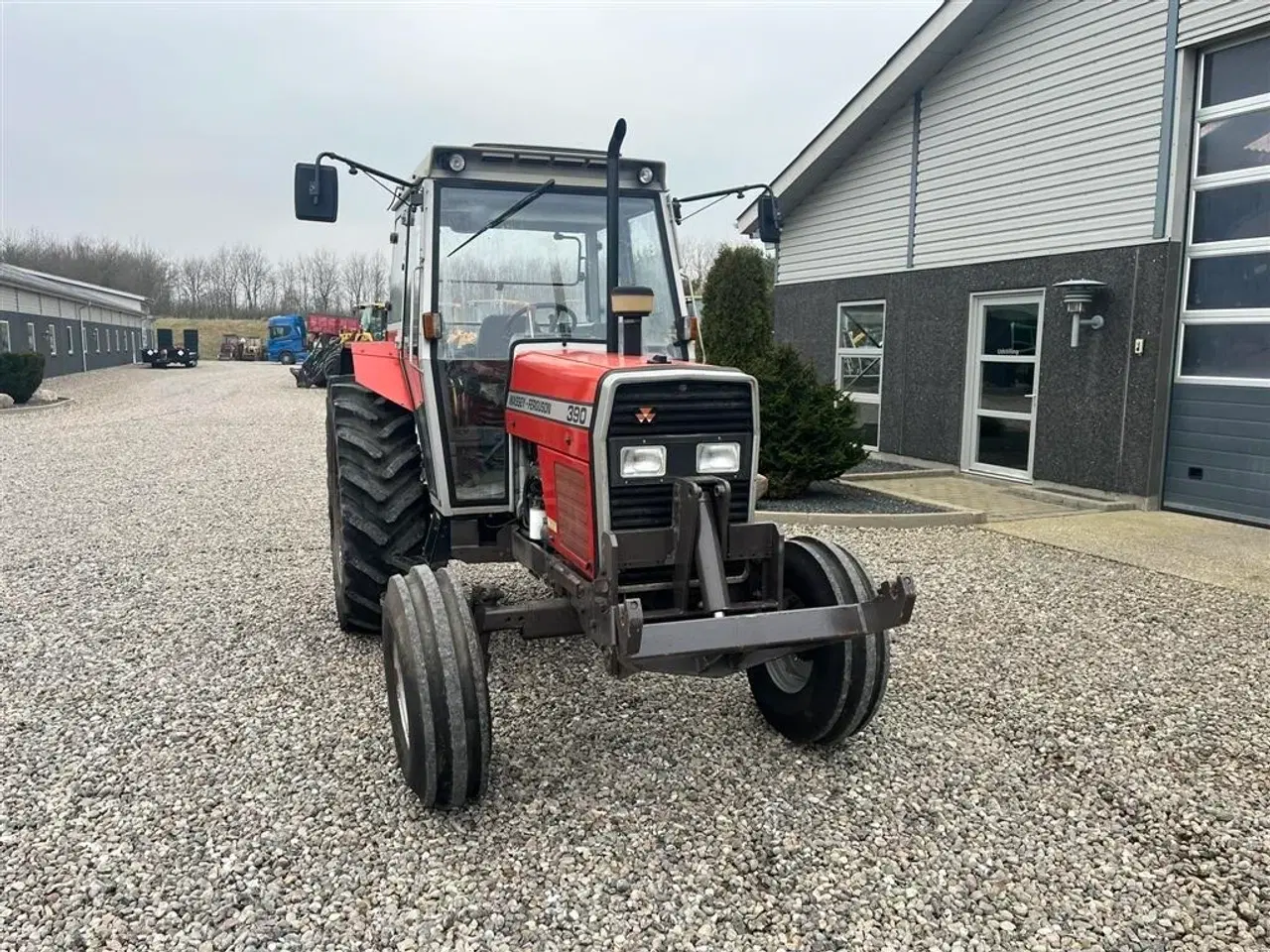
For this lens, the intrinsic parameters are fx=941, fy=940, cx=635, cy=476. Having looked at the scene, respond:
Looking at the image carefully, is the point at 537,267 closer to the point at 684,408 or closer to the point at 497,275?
the point at 497,275

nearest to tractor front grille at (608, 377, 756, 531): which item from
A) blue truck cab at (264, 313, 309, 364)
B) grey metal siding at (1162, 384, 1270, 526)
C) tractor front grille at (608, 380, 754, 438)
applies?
tractor front grille at (608, 380, 754, 438)

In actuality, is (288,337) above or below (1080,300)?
above

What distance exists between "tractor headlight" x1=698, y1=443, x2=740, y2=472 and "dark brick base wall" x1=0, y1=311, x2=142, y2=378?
28.6 m

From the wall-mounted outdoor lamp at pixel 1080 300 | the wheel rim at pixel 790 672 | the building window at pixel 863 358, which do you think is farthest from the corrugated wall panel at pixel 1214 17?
the wheel rim at pixel 790 672

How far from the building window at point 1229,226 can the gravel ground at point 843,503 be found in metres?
2.68

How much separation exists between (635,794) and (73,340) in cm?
3642

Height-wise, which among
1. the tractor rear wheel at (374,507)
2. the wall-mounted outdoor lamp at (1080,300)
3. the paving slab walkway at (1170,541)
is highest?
the wall-mounted outdoor lamp at (1080,300)

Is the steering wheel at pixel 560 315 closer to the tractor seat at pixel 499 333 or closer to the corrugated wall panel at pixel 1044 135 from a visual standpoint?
the tractor seat at pixel 499 333

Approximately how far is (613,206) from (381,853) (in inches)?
103

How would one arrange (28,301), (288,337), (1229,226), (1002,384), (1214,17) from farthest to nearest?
(288,337)
(28,301)
(1002,384)
(1229,226)
(1214,17)

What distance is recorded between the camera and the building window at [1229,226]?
308 inches

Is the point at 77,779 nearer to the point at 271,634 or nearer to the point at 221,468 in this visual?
the point at 271,634

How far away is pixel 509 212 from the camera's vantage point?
4.33 m

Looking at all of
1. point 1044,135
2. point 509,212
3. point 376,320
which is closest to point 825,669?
point 509,212
